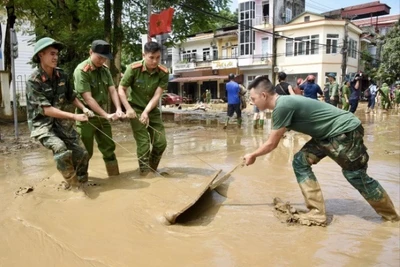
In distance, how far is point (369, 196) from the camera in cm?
314

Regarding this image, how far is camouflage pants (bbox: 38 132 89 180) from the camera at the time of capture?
139 inches

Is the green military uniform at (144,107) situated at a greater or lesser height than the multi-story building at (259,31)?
lesser

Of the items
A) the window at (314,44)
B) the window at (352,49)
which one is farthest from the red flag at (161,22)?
the window at (352,49)

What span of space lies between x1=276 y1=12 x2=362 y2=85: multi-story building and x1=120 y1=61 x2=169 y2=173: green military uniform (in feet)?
85.2

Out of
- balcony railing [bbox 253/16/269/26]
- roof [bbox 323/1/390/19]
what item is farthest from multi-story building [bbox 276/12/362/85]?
roof [bbox 323/1/390/19]

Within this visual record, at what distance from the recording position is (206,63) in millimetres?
37219

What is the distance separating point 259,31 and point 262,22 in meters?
1.05

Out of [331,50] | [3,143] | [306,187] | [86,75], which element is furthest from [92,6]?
[331,50]

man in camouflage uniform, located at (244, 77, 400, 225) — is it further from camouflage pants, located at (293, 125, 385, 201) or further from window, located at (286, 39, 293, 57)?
window, located at (286, 39, 293, 57)

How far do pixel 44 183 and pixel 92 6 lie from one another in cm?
890

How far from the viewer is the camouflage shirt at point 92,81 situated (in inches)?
158

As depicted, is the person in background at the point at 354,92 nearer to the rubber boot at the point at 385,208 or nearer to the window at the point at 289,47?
the rubber boot at the point at 385,208

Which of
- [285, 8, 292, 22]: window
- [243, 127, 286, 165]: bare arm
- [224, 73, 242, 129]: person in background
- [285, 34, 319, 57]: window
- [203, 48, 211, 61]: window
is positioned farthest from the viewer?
[203, 48, 211, 61]: window

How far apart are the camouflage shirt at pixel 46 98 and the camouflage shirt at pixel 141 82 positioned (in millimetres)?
727
